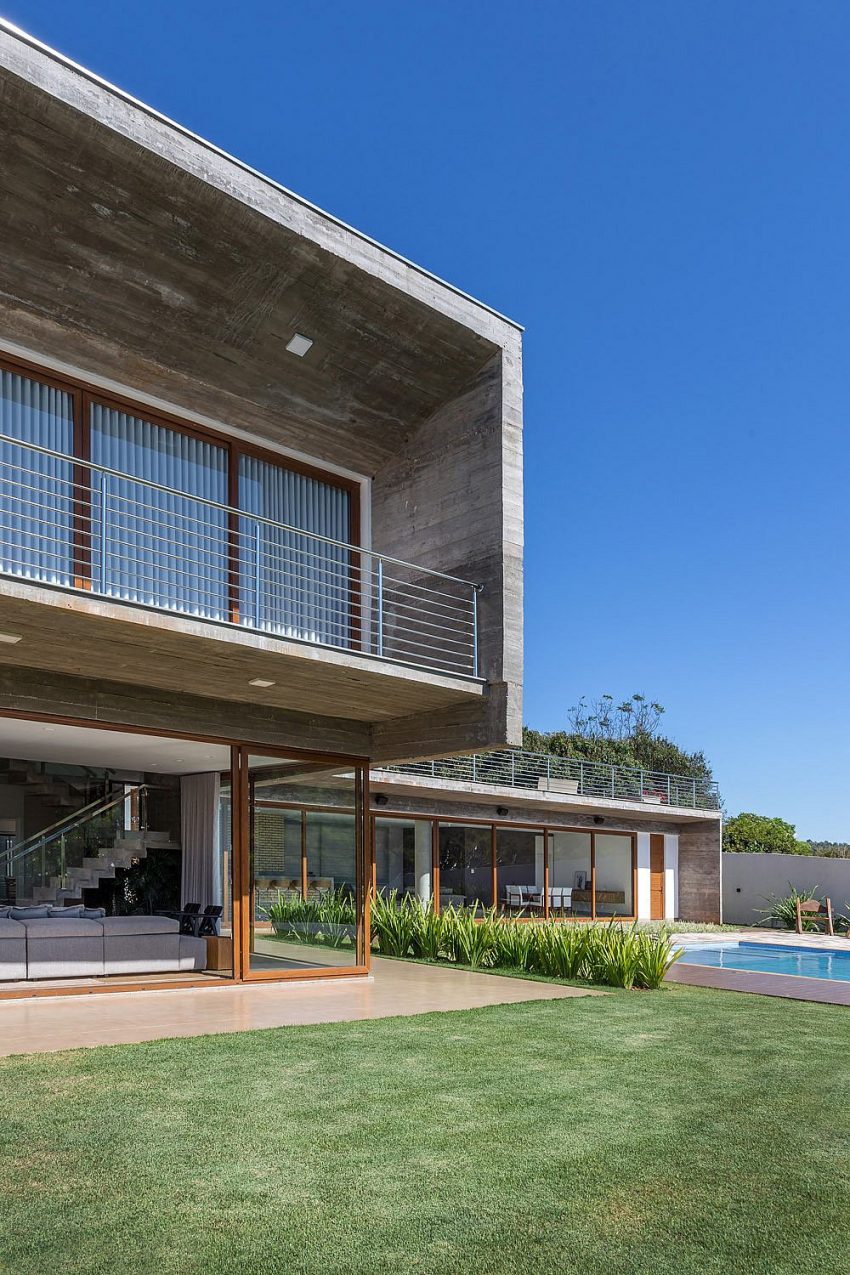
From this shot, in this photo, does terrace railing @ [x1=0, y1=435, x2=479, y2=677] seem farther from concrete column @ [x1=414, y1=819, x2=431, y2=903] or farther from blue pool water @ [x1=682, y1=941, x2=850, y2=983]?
concrete column @ [x1=414, y1=819, x2=431, y2=903]

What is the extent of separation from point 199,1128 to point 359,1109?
91 centimetres

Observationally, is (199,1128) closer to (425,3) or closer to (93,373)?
(93,373)

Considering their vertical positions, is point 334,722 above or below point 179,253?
below

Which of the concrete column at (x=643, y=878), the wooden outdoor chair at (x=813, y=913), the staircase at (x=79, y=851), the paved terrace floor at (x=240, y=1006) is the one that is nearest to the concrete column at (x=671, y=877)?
the concrete column at (x=643, y=878)

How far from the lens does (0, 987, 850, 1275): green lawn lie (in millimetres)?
3994

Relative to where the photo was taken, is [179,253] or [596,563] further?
[596,563]

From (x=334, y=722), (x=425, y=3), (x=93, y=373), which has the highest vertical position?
(x=425, y=3)

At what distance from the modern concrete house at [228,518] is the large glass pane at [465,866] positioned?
24.9ft

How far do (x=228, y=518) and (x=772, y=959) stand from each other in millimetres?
12437

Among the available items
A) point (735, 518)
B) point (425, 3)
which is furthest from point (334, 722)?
point (735, 518)

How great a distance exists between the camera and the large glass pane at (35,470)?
950 centimetres

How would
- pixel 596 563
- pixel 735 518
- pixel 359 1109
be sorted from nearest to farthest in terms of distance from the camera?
pixel 359 1109, pixel 735 518, pixel 596 563

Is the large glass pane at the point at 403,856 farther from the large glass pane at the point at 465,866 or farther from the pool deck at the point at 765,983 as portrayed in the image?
the pool deck at the point at 765,983

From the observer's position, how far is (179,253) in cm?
951
